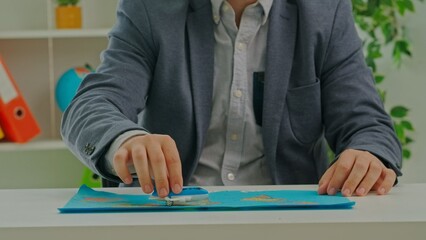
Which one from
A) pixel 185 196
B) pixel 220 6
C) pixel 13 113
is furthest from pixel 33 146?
pixel 185 196

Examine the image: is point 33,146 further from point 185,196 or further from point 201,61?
point 185,196

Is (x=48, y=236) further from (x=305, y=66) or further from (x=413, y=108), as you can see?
(x=413, y=108)

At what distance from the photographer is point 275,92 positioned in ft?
5.18

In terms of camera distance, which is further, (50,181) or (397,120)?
(50,181)

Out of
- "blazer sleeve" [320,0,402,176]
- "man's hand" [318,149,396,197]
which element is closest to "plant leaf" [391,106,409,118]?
"blazer sleeve" [320,0,402,176]

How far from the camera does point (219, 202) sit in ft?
3.63

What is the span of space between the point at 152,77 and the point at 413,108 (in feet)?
6.90

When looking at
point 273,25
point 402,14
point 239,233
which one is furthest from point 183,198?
point 402,14

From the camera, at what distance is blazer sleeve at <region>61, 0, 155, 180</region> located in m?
1.36

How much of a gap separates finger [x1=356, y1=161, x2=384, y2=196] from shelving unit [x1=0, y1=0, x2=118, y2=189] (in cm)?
272

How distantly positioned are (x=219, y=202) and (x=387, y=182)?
1.00 feet

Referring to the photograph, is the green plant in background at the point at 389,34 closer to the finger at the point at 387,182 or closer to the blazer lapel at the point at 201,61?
the blazer lapel at the point at 201,61

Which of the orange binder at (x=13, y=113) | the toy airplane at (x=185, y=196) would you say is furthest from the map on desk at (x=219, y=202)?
the orange binder at (x=13, y=113)

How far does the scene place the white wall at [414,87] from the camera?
3.45 meters
